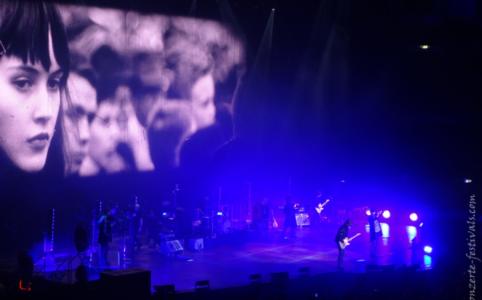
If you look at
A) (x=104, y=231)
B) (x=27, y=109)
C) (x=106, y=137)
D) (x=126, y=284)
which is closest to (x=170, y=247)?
(x=104, y=231)

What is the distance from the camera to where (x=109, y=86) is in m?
16.1

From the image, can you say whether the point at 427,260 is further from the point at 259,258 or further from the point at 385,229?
the point at 259,258

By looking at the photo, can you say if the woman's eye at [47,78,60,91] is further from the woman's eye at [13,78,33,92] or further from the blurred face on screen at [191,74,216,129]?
the blurred face on screen at [191,74,216,129]

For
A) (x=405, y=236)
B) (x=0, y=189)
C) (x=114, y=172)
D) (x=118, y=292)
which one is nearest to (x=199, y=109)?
(x=114, y=172)

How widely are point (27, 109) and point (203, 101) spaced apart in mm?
5569

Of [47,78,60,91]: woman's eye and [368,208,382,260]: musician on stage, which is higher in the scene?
[47,78,60,91]: woman's eye

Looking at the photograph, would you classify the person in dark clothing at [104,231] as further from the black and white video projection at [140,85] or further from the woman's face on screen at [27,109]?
the woman's face on screen at [27,109]

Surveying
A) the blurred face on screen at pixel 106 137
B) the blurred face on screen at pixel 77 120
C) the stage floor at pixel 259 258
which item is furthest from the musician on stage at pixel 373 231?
the blurred face on screen at pixel 77 120

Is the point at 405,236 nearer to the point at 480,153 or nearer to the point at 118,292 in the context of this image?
the point at 480,153

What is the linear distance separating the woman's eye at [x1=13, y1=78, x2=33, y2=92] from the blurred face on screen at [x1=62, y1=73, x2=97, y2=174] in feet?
3.47

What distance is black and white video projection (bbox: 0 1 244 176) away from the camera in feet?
48.5

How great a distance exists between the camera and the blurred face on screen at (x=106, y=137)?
15820 mm

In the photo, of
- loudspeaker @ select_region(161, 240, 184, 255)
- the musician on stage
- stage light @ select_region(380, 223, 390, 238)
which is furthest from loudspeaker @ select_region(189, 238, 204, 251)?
stage light @ select_region(380, 223, 390, 238)

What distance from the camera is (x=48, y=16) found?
15141 mm
